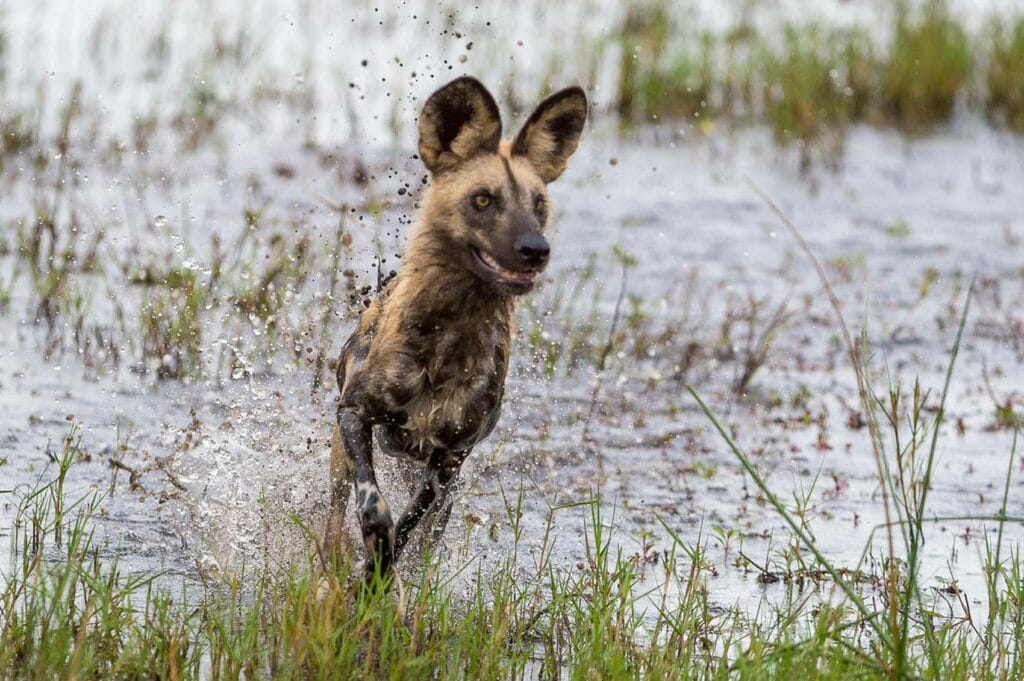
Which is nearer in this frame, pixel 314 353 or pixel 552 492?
pixel 552 492

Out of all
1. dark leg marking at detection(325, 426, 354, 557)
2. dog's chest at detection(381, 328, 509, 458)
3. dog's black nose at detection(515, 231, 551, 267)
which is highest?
dog's black nose at detection(515, 231, 551, 267)

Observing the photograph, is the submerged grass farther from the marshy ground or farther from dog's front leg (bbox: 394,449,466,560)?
dog's front leg (bbox: 394,449,466,560)

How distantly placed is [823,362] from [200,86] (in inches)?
217

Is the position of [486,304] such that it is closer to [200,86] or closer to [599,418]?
[599,418]

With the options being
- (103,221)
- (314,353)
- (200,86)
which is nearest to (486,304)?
(314,353)

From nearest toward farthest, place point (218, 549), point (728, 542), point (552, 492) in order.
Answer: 1. point (218, 549)
2. point (728, 542)
3. point (552, 492)

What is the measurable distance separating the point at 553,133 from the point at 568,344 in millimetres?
3082

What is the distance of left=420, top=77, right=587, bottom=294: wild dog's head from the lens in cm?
503

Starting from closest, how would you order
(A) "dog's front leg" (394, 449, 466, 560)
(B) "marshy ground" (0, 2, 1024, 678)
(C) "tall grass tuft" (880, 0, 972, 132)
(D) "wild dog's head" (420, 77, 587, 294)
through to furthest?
(B) "marshy ground" (0, 2, 1024, 678), (D) "wild dog's head" (420, 77, 587, 294), (A) "dog's front leg" (394, 449, 466, 560), (C) "tall grass tuft" (880, 0, 972, 132)

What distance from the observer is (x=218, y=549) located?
564 centimetres

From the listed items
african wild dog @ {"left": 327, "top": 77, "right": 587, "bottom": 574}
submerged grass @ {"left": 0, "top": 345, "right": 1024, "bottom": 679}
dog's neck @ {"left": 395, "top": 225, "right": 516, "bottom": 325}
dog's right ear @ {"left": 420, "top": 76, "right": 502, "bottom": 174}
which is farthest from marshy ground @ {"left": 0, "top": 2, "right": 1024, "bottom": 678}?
dog's right ear @ {"left": 420, "top": 76, "right": 502, "bottom": 174}

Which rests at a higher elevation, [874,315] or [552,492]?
[874,315]

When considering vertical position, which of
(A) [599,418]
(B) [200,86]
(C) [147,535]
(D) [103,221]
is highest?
(B) [200,86]

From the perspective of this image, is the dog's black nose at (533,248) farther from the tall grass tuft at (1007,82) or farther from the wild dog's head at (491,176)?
the tall grass tuft at (1007,82)
